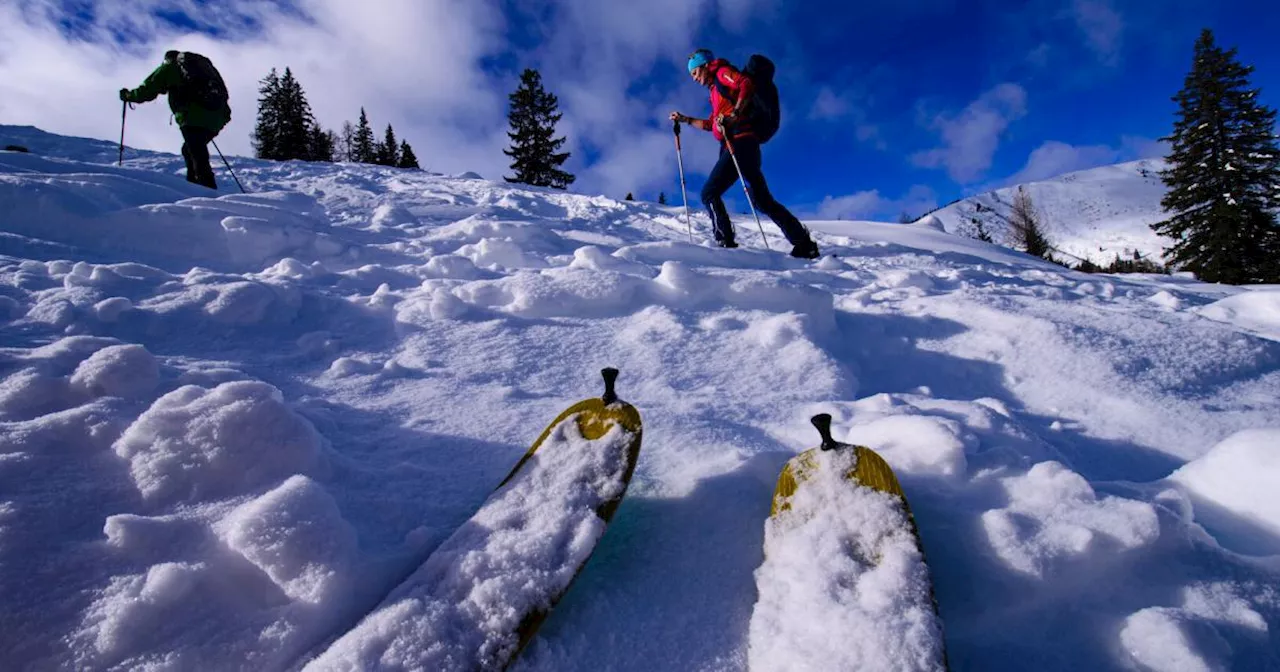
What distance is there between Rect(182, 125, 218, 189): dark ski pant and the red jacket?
7343 millimetres

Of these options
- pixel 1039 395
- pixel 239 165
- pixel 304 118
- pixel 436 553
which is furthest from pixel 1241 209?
pixel 304 118

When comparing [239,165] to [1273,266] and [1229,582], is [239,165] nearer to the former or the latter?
[1229,582]

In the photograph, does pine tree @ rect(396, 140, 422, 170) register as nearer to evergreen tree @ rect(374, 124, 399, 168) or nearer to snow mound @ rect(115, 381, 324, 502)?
evergreen tree @ rect(374, 124, 399, 168)

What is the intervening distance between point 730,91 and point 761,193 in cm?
117

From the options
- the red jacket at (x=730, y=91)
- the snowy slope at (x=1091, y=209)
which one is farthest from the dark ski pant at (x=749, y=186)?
the snowy slope at (x=1091, y=209)

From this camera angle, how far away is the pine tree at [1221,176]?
17562mm

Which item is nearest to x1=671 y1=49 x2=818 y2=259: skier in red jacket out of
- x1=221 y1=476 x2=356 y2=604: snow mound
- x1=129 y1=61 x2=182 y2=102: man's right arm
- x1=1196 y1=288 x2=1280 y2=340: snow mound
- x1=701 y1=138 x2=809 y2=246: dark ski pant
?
x1=701 y1=138 x2=809 y2=246: dark ski pant

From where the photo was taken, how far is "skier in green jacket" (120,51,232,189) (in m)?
7.84

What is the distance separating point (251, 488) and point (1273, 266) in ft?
83.3

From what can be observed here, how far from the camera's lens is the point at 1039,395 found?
2861mm

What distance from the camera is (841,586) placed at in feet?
4.41

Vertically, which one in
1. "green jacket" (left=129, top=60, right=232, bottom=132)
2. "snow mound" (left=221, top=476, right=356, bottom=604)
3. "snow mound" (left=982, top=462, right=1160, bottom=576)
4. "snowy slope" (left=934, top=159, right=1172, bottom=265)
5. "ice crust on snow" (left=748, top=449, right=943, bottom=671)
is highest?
"snowy slope" (left=934, top=159, right=1172, bottom=265)

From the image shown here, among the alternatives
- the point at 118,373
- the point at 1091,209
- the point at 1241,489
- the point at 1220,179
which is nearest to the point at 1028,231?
the point at 1220,179

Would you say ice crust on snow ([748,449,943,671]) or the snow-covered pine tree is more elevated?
the snow-covered pine tree
